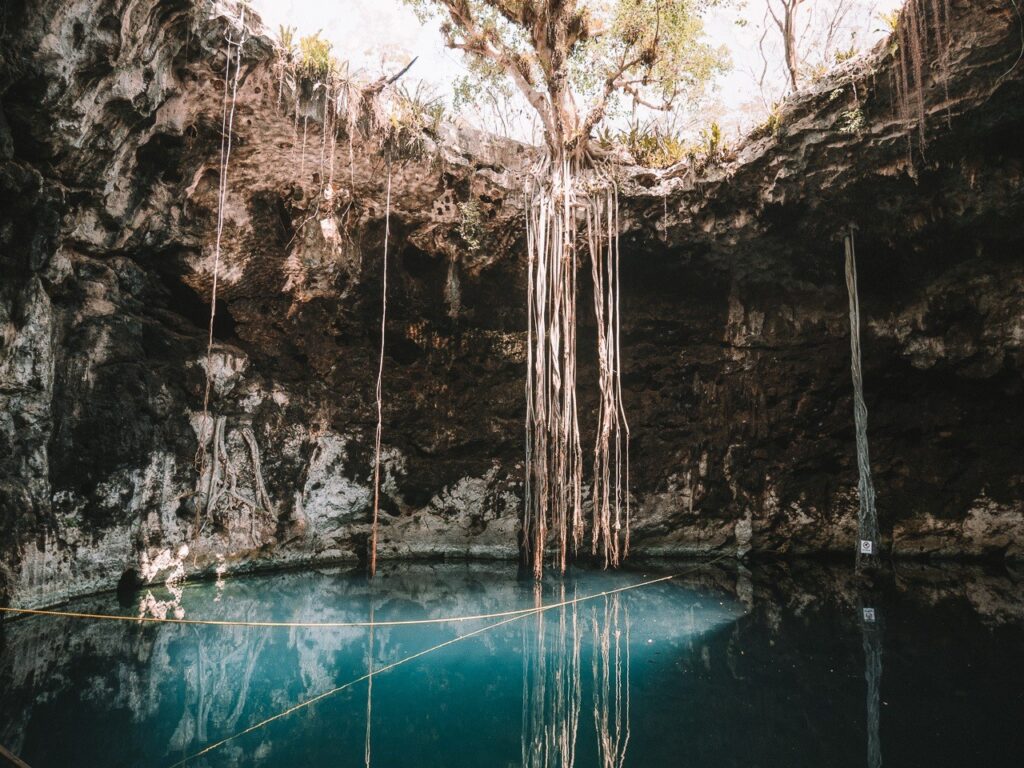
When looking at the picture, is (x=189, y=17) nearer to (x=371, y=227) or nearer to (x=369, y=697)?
(x=371, y=227)

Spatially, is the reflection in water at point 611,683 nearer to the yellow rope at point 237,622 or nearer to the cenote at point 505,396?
the cenote at point 505,396

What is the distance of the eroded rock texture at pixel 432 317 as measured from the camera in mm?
3928

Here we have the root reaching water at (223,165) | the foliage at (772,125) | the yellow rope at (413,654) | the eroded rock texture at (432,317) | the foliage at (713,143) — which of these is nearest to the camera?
the yellow rope at (413,654)

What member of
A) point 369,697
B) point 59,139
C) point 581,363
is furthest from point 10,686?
point 581,363

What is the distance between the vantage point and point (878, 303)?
19.2 feet

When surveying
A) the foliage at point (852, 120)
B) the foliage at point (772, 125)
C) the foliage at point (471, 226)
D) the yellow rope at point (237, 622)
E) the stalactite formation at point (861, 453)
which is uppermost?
the foliage at point (772, 125)

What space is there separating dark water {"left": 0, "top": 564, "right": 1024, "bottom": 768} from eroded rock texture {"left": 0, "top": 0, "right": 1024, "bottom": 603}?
4.19 feet

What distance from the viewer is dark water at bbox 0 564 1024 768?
7.22 feet

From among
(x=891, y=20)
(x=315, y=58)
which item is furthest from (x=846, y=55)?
(x=315, y=58)

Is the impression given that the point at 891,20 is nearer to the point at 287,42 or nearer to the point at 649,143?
the point at 649,143


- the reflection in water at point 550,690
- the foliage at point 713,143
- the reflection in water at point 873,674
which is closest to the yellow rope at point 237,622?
the reflection in water at point 550,690

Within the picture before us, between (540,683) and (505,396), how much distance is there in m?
3.58

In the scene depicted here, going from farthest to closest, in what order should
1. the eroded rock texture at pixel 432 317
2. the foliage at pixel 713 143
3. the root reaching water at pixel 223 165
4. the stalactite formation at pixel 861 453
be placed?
1. the stalactite formation at pixel 861 453
2. the foliage at pixel 713 143
3. the root reaching water at pixel 223 165
4. the eroded rock texture at pixel 432 317

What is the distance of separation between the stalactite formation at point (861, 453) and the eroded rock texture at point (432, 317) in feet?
0.96
